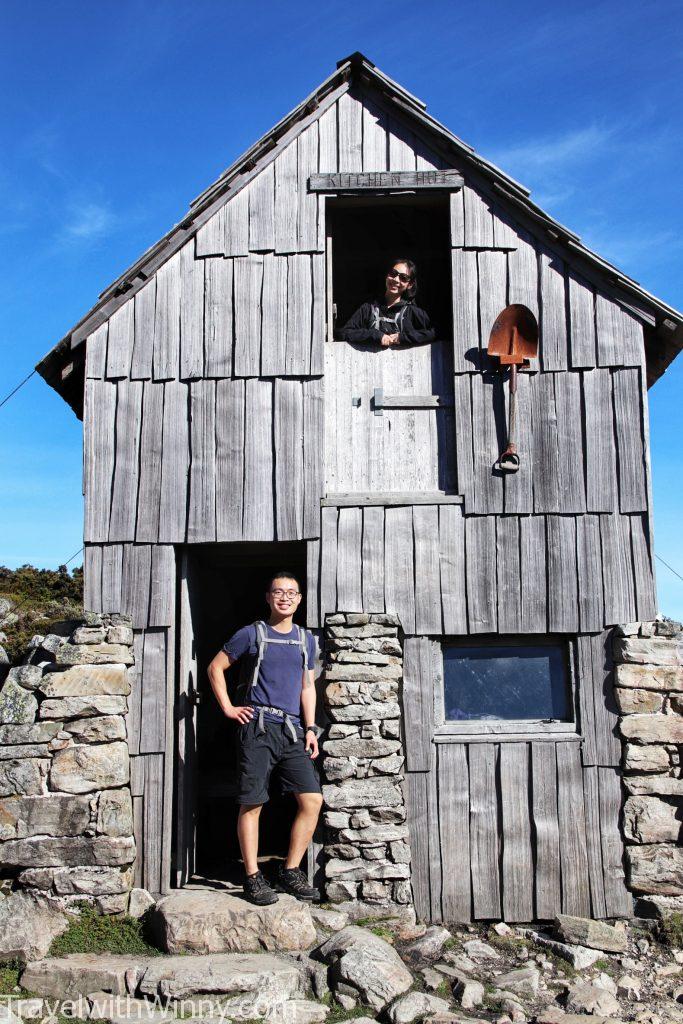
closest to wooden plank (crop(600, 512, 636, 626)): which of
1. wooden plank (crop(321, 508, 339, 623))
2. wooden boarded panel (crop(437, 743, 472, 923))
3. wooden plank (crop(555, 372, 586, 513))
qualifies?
wooden plank (crop(555, 372, 586, 513))

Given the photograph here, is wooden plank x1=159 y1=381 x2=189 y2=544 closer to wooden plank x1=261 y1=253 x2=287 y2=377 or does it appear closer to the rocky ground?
wooden plank x1=261 y1=253 x2=287 y2=377

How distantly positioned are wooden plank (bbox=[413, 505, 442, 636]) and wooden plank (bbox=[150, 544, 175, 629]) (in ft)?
6.32

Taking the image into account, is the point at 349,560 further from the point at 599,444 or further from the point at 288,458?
the point at 599,444

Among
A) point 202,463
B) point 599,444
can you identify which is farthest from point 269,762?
point 599,444

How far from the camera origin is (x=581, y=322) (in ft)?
25.0

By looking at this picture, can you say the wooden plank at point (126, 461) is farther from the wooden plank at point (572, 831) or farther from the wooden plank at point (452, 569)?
the wooden plank at point (572, 831)

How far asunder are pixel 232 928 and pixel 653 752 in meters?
3.29

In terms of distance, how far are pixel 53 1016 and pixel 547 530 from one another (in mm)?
4728

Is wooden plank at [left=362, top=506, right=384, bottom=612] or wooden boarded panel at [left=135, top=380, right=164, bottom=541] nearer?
wooden plank at [left=362, top=506, right=384, bottom=612]

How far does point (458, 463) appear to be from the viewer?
7.42 meters

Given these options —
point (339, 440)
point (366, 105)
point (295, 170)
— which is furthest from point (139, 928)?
point (366, 105)

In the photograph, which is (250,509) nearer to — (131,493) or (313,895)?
(131,493)

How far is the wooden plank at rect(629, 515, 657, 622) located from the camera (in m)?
7.11

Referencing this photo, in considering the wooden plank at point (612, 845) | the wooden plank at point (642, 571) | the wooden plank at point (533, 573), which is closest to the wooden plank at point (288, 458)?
the wooden plank at point (533, 573)
